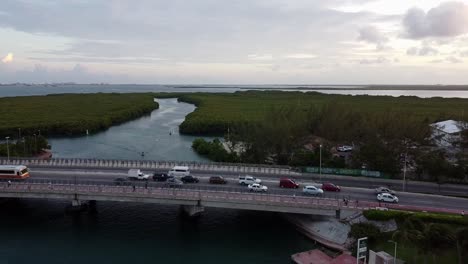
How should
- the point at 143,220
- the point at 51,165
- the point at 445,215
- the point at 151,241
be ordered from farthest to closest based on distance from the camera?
the point at 51,165
the point at 143,220
the point at 151,241
the point at 445,215

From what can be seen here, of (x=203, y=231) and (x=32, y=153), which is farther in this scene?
(x=32, y=153)

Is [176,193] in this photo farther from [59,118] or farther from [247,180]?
[59,118]

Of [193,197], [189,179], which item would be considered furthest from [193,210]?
[189,179]

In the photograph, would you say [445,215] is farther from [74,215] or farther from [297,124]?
[74,215]

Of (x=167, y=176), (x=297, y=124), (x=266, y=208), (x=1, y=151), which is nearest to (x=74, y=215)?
(x=167, y=176)

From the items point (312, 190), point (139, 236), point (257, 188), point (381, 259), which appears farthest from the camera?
A: point (257, 188)

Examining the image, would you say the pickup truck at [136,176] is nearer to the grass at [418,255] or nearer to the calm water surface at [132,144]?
the calm water surface at [132,144]

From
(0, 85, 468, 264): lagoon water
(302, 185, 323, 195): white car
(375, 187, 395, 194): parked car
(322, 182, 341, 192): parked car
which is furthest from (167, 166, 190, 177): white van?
(375, 187, 395, 194): parked car
